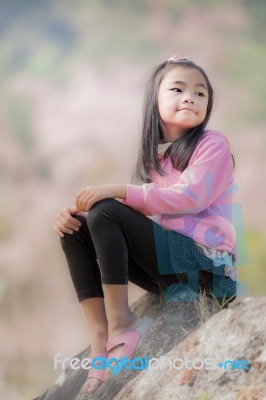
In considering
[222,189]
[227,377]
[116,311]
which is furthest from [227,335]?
[222,189]

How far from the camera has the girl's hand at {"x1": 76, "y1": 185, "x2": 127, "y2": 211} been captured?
1.27m

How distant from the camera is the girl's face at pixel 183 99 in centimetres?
144

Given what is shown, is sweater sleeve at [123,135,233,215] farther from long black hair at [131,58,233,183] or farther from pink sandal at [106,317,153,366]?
pink sandal at [106,317,153,366]

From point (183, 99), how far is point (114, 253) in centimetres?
38

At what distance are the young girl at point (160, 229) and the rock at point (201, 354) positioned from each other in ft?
0.12

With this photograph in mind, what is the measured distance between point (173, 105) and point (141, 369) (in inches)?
21.7

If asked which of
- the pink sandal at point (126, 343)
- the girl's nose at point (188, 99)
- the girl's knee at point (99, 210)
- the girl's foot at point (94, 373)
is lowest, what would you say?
the girl's foot at point (94, 373)

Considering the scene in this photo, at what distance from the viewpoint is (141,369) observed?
124cm

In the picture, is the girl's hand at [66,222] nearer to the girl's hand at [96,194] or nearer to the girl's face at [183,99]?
the girl's hand at [96,194]

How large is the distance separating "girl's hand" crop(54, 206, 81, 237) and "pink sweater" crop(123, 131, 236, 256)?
0.11m

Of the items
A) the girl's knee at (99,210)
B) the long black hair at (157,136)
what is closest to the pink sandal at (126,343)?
the girl's knee at (99,210)

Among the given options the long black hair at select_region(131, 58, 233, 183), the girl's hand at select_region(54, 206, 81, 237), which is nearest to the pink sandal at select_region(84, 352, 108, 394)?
the girl's hand at select_region(54, 206, 81, 237)

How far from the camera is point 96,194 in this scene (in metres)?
1.27

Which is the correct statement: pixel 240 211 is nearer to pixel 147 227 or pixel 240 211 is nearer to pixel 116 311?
pixel 147 227
